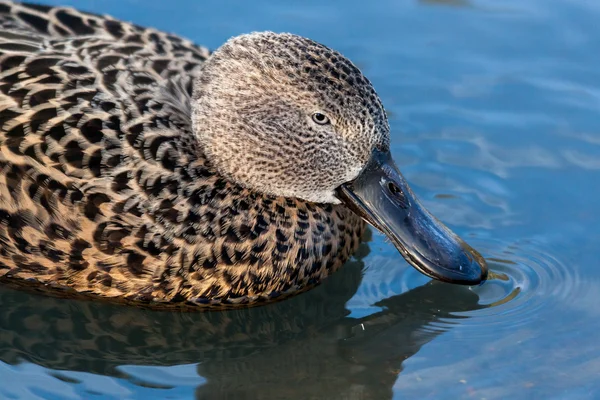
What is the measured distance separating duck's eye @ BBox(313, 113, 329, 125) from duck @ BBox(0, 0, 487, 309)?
12 mm

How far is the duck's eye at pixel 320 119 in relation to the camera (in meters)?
5.45

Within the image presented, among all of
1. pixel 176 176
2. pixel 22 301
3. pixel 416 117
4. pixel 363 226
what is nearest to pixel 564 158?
pixel 416 117

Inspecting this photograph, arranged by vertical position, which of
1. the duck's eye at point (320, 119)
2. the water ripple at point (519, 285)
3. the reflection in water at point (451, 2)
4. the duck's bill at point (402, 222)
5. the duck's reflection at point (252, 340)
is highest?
the reflection in water at point (451, 2)

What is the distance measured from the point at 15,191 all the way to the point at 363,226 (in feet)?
6.74

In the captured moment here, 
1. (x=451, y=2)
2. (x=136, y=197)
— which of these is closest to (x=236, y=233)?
(x=136, y=197)

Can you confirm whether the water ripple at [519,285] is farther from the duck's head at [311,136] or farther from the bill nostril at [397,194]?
the bill nostril at [397,194]

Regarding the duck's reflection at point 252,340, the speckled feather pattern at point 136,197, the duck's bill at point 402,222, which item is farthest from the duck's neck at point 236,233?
the duck's bill at point 402,222

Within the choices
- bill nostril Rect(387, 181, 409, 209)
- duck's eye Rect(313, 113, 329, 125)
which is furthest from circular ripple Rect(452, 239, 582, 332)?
duck's eye Rect(313, 113, 329, 125)

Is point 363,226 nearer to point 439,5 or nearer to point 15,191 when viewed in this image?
point 15,191

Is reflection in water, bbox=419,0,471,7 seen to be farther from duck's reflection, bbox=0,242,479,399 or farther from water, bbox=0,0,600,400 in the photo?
duck's reflection, bbox=0,242,479,399

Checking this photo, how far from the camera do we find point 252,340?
5758mm

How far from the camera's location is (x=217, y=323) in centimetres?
584

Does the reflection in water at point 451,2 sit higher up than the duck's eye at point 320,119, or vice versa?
the reflection in water at point 451,2

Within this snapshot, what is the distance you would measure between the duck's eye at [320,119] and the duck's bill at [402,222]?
318 millimetres
